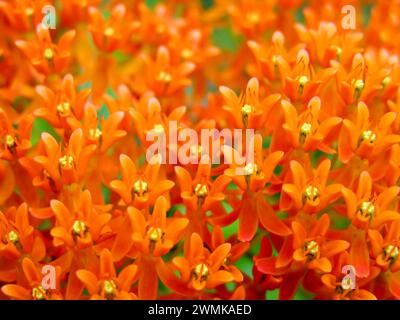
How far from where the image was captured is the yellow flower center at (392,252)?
1351 millimetres

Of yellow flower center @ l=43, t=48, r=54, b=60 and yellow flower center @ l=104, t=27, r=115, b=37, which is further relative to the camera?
yellow flower center @ l=104, t=27, r=115, b=37

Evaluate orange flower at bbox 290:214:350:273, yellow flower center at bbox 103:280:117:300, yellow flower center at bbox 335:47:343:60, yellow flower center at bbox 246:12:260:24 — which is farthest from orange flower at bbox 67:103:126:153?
yellow flower center at bbox 246:12:260:24

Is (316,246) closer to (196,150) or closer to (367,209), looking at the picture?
(367,209)

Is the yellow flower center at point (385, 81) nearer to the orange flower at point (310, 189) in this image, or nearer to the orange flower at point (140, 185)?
the orange flower at point (310, 189)

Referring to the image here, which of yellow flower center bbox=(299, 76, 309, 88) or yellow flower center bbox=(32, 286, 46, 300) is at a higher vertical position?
yellow flower center bbox=(299, 76, 309, 88)

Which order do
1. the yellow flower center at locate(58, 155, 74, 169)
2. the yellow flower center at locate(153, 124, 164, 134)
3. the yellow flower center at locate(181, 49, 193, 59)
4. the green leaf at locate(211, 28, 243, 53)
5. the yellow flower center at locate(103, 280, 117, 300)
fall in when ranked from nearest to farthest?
the yellow flower center at locate(103, 280, 117, 300) < the yellow flower center at locate(58, 155, 74, 169) < the yellow flower center at locate(153, 124, 164, 134) < the yellow flower center at locate(181, 49, 193, 59) < the green leaf at locate(211, 28, 243, 53)

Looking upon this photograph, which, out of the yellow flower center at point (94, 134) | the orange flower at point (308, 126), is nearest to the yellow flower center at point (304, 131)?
the orange flower at point (308, 126)

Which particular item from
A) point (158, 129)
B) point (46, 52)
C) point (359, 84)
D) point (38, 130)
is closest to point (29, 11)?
point (46, 52)

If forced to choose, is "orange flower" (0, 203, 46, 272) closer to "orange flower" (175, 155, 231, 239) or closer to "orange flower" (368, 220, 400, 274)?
"orange flower" (175, 155, 231, 239)

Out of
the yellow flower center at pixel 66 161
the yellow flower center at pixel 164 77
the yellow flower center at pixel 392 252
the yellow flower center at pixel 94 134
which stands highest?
the yellow flower center at pixel 164 77

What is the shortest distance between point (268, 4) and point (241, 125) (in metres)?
0.72

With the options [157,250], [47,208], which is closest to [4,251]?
[47,208]

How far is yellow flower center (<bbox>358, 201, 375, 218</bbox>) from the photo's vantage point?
135 cm

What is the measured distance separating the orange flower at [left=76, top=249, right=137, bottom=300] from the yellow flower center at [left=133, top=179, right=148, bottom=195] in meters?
0.14
